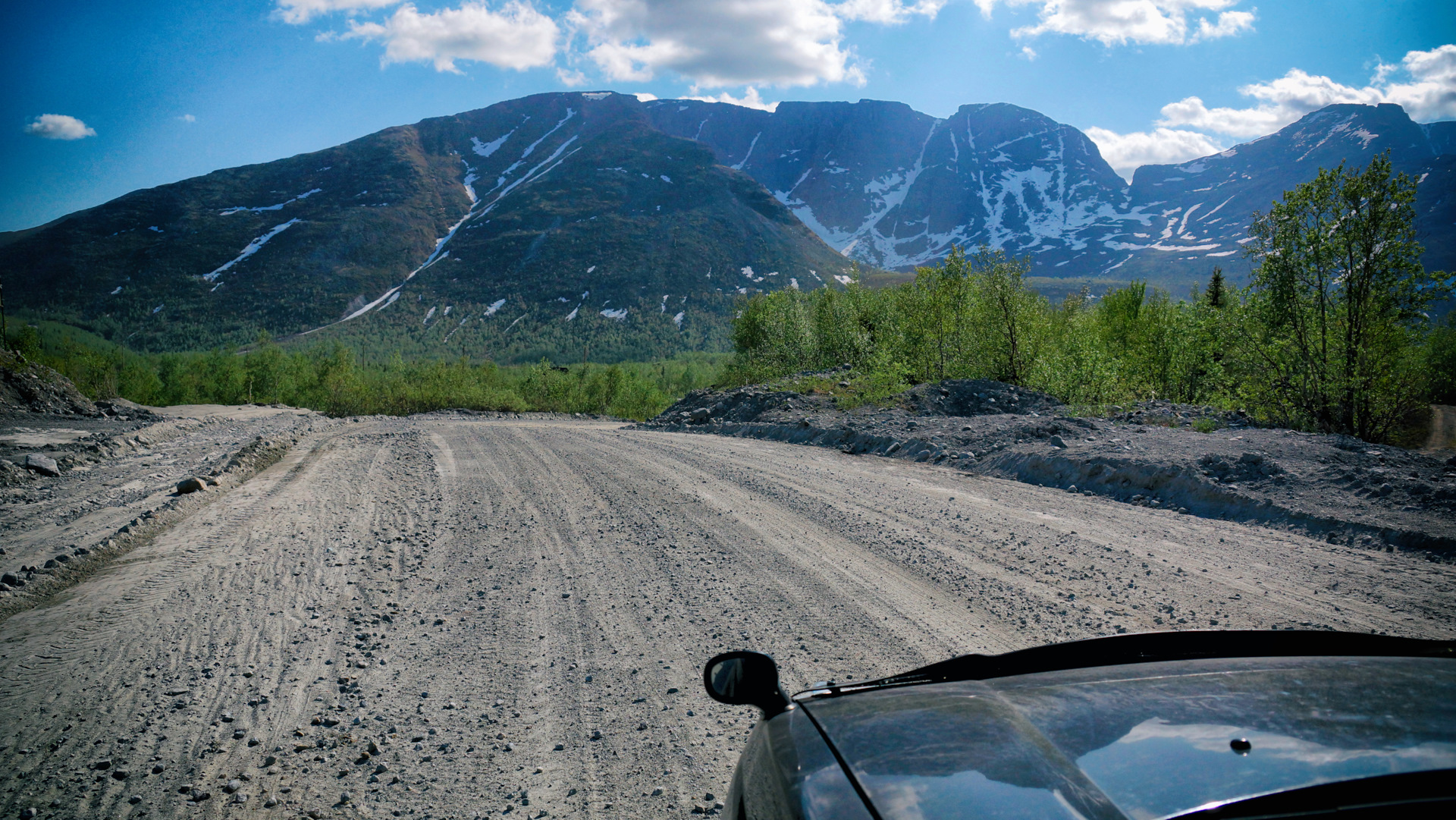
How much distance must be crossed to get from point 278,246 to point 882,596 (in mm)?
176127

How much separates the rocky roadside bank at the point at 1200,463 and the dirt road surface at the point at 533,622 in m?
0.57

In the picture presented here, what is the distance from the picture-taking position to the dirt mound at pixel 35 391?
72.4ft

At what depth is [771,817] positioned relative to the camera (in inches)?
58.9

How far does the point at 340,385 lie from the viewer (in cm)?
4538

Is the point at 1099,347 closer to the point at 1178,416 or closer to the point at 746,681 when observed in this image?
the point at 1178,416

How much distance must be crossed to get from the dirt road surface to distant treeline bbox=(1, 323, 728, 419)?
37.4 m

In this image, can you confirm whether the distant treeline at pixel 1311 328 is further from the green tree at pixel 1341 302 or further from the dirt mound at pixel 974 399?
the dirt mound at pixel 974 399

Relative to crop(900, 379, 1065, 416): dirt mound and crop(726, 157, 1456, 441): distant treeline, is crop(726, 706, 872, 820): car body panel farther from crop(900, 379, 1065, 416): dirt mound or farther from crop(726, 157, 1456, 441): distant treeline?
crop(900, 379, 1065, 416): dirt mound

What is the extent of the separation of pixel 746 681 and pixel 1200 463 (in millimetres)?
10009

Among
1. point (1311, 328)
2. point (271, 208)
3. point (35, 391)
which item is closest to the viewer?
point (1311, 328)

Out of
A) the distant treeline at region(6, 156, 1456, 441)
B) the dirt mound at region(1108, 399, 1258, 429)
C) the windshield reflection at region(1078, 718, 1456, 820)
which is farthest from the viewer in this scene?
the dirt mound at region(1108, 399, 1258, 429)

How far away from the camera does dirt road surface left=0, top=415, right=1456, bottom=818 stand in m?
3.13

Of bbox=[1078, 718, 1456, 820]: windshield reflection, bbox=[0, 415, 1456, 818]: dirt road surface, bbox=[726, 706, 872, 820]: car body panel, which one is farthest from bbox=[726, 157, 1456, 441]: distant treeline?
bbox=[726, 706, 872, 820]: car body panel

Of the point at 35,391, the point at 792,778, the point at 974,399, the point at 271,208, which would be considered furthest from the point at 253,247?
the point at 792,778
